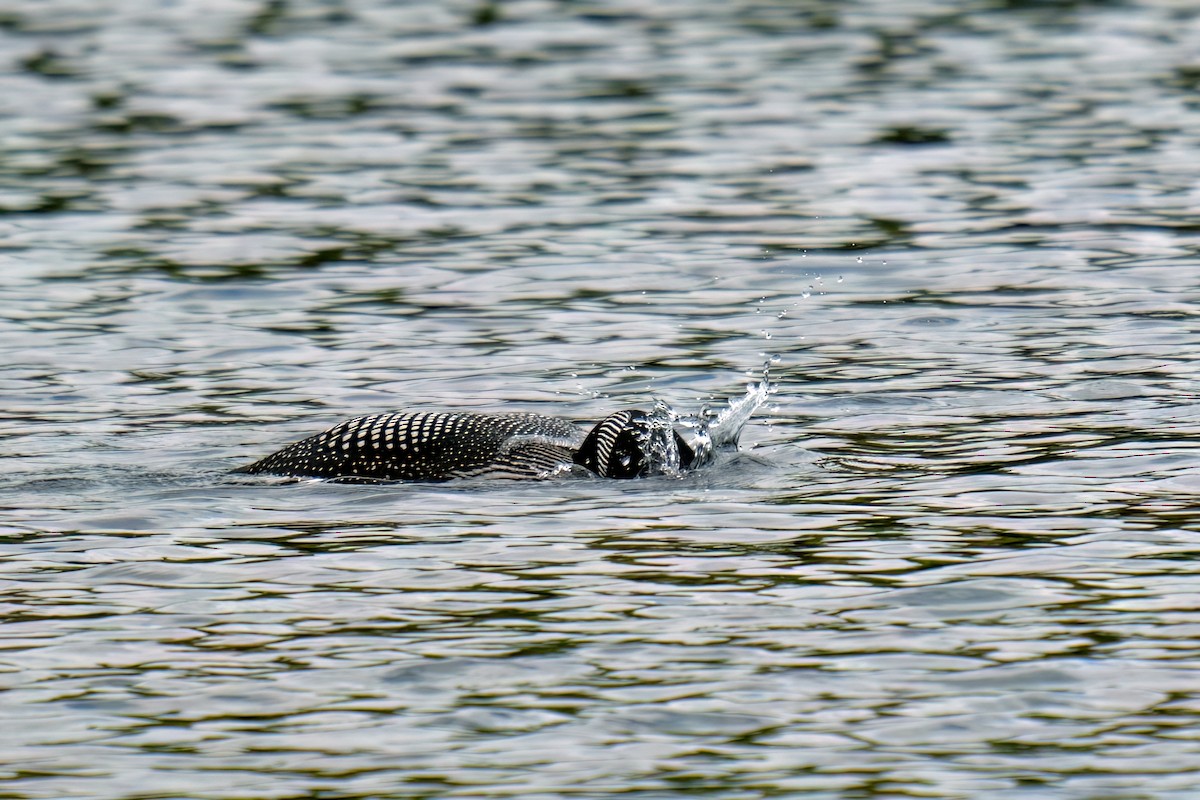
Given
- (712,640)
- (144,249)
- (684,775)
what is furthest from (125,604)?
(144,249)

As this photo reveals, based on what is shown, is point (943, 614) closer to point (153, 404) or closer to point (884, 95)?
point (153, 404)

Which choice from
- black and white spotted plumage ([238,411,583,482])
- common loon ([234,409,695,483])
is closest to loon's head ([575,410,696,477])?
common loon ([234,409,695,483])

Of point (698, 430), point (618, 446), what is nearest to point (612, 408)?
point (698, 430)

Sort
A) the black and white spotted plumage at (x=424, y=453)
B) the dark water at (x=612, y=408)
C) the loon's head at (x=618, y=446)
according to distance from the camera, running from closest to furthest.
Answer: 1. the dark water at (x=612, y=408)
2. the loon's head at (x=618, y=446)
3. the black and white spotted plumage at (x=424, y=453)

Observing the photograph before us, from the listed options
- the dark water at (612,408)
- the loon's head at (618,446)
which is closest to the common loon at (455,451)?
the loon's head at (618,446)

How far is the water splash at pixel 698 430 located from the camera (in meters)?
10.5

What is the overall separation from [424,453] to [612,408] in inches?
75.3

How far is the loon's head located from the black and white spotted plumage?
0.42 feet

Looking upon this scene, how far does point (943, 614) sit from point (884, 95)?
1547cm

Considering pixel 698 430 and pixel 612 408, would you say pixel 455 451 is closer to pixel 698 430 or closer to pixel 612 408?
pixel 698 430

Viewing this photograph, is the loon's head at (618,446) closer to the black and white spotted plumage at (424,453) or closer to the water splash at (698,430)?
the water splash at (698,430)

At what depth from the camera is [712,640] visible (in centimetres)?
795

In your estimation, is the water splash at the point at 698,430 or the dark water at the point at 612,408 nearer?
the dark water at the point at 612,408

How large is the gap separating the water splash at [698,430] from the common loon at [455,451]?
35mm
